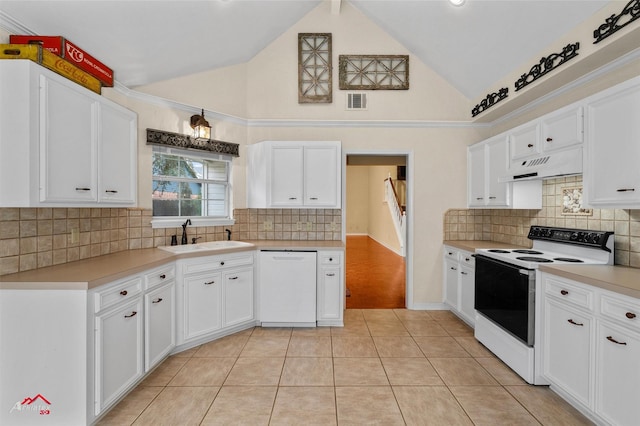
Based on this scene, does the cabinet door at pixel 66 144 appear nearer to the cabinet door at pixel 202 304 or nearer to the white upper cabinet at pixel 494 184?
the cabinet door at pixel 202 304

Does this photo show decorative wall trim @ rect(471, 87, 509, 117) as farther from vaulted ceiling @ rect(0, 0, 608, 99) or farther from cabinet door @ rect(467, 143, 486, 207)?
cabinet door @ rect(467, 143, 486, 207)

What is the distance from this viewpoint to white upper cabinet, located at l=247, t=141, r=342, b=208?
3785 millimetres

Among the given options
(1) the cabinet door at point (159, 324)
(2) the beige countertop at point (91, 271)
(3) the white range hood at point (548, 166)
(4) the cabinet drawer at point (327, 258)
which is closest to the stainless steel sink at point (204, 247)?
(2) the beige countertop at point (91, 271)

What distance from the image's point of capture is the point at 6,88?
1781 millimetres

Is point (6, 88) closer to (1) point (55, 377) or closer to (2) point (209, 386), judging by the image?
(1) point (55, 377)

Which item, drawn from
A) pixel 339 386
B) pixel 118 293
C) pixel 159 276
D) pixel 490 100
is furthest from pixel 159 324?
pixel 490 100

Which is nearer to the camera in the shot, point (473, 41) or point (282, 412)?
point (282, 412)

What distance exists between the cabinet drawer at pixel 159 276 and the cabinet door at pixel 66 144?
70 cm

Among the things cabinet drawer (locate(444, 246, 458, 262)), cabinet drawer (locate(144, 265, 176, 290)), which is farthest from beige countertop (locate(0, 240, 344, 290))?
cabinet drawer (locate(444, 246, 458, 262))

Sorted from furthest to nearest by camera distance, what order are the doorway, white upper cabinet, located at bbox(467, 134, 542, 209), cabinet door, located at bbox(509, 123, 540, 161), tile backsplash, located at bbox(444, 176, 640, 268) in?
the doorway → white upper cabinet, located at bbox(467, 134, 542, 209) → cabinet door, located at bbox(509, 123, 540, 161) → tile backsplash, located at bbox(444, 176, 640, 268)

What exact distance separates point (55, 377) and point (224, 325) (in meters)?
1.53

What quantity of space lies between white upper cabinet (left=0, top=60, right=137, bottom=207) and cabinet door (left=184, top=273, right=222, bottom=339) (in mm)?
1043

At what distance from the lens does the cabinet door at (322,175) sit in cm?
379

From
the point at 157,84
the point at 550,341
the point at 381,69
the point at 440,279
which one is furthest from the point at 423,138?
the point at 157,84
